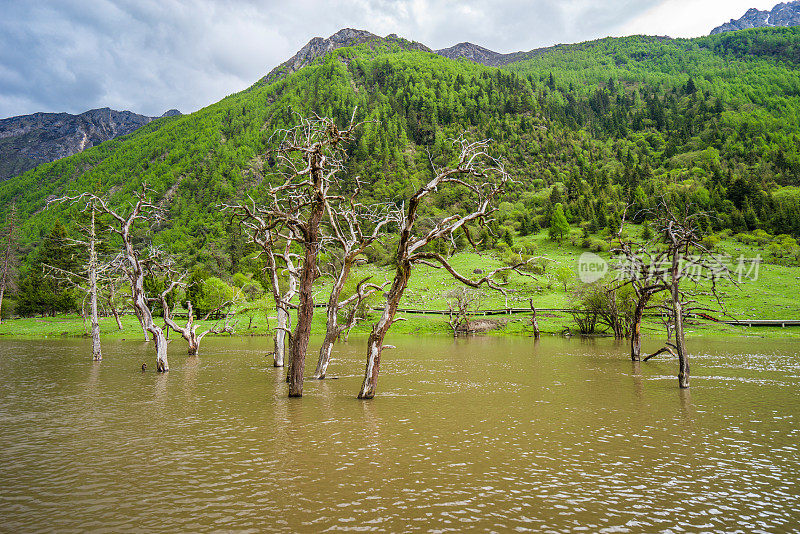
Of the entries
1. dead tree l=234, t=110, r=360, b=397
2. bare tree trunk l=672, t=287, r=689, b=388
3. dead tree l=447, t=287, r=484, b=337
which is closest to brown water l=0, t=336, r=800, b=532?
bare tree trunk l=672, t=287, r=689, b=388

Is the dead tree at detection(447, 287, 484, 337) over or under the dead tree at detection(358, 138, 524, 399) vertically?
under

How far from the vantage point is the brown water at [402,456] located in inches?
285

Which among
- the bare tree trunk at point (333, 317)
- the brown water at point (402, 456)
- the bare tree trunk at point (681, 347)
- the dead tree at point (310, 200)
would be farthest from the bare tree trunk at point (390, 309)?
the bare tree trunk at point (681, 347)

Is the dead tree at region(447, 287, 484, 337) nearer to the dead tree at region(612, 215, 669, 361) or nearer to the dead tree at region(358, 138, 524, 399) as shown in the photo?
the dead tree at region(612, 215, 669, 361)

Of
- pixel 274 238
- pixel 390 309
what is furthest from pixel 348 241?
pixel 274 238

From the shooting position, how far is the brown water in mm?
7238

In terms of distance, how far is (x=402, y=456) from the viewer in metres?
10.4

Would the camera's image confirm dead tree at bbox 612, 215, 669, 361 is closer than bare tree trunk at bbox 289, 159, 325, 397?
No

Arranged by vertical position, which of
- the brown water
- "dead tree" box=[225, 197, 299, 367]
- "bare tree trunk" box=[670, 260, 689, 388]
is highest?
"dead tree" box=[225, 197, 299, 367]

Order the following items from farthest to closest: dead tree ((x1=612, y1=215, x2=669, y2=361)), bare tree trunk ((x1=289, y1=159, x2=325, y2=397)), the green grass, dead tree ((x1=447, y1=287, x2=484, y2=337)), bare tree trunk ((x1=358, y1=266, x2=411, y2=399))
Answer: dead tree ((x1=447, y1=287, x2=484, y2=337)), the green grass, dead tree ((x1=612, y1=215, x2=669, y2=361)), bare tree trunk ((x1=289, y1=159, x2=325, y2=397)), bare tree trunk ((x1=358, y1=266, x2=411, y2=399))

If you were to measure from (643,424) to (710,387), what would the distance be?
971cm

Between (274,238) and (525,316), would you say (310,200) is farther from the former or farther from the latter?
(525,316)

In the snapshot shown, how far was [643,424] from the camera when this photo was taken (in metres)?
13.7

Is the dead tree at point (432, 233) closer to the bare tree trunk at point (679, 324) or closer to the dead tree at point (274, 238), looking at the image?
the dead tree at point (274, 238)
